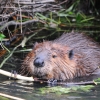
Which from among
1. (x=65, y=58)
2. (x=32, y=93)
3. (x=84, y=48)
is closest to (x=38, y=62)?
(x=32, y=93)

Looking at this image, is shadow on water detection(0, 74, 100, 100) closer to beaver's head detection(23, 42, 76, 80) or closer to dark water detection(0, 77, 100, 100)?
dark water detection(0, 77, 100, 100)

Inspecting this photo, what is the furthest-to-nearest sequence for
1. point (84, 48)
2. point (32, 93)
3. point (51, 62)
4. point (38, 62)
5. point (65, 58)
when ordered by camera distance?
point (84, 48) < point (65, 58) < point (51, 62) < point (38, 62) < point (32, 93)

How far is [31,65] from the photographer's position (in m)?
4.83

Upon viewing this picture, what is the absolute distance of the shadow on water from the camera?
4.25 m

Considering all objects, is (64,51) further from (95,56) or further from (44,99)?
(44,99)

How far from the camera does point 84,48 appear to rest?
5652 millimetres

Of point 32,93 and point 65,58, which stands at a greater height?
point 65,58

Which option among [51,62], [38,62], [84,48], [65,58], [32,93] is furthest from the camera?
[84,48]

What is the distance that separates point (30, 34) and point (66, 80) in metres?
2.18

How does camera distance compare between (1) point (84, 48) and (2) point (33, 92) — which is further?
(1) point (84, 48)

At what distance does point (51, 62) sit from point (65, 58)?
1.05 ft

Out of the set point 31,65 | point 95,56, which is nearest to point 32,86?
point 31,65

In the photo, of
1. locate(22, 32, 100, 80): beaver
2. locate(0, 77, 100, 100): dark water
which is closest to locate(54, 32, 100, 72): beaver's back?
locate(22, 32, 100, 80): beaver

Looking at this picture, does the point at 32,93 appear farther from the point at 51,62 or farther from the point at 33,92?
the point at 51,62
